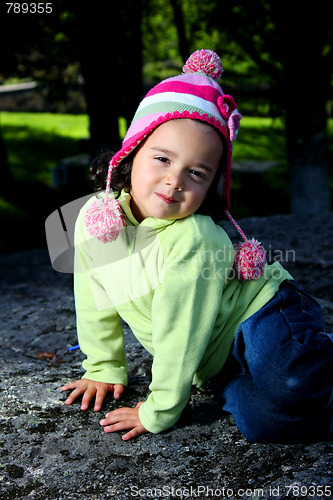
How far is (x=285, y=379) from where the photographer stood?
2.07 meters

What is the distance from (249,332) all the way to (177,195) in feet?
1.96

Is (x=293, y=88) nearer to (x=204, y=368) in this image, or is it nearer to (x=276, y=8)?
(x=276, y=8)

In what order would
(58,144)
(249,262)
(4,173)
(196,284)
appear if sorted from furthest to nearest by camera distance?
(58,144) → (4,173) → (249,262) → (196,284)

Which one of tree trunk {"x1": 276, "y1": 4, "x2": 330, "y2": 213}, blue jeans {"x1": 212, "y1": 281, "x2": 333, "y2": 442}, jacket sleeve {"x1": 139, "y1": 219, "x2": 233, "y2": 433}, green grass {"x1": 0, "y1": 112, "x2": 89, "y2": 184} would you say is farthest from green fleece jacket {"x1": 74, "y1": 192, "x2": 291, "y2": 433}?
green grass {"x1": 0, "y1": 112, "x2": 89, "y2": 184}

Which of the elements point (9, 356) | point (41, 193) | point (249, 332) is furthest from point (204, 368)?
point (41, 193)

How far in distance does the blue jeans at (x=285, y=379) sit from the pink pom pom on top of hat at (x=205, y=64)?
0.95 metres

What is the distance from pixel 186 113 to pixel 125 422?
1214mm

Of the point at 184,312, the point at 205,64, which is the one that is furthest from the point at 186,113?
the point at 184,312

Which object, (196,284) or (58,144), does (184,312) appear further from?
(58,144)

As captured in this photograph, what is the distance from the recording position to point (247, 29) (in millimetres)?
7215

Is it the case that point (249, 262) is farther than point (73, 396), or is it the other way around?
point (73, 396)

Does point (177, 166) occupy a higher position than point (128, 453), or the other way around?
point (177, 166)

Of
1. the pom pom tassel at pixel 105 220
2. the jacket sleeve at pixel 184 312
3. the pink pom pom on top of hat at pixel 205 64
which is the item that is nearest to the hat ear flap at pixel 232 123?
the pink pom pom on top of hat at pixel 205 64

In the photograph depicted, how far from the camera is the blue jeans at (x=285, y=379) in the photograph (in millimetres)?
2080
